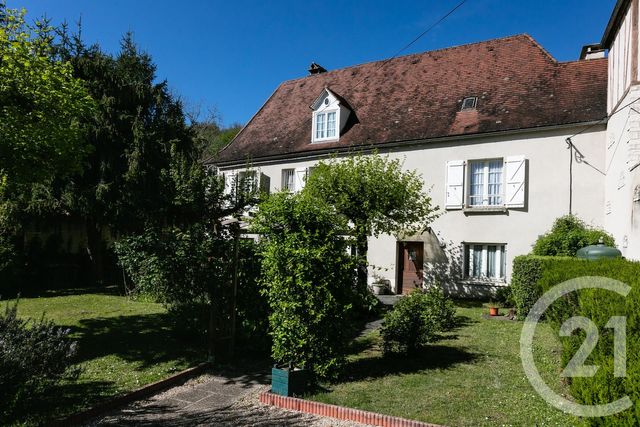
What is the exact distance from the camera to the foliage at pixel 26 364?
5070 millimetres

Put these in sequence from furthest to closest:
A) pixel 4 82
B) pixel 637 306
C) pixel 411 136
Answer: pixel 411 136, pixel 4 82, pixel 637 306

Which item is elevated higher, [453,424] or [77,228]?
[77,228]

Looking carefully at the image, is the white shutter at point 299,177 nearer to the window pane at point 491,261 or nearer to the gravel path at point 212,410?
the window pane at point 491,261

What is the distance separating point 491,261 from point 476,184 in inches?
108

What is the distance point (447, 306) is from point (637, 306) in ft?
22.9

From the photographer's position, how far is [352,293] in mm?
6793

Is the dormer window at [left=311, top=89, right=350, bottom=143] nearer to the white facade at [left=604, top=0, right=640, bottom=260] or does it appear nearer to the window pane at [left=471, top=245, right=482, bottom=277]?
the window pane at [left=471, top=245, right=482, bottom=277]

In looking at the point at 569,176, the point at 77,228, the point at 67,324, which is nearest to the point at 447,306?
the point at 569,176

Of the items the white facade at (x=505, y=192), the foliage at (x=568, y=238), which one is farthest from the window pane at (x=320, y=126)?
the foliage at (x=568, y=238)

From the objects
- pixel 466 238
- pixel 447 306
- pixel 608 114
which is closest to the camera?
pixel 447 306

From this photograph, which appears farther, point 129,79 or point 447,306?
point 129,79

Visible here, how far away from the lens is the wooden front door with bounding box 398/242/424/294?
1647 cm

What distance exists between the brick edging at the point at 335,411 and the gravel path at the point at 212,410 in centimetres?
8

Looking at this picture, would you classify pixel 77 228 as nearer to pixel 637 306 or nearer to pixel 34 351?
pixel 34 351
